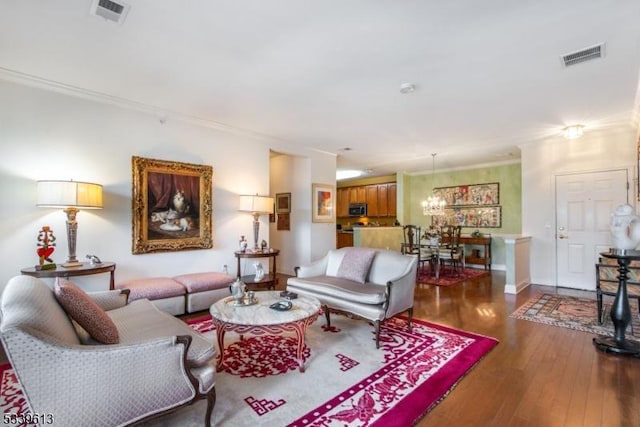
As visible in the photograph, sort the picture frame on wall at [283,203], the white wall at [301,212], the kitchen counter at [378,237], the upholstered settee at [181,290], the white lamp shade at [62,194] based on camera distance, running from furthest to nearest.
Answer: the kitchen counter at [378,237]
the picture frame on wall at [283,203]
the white wall at [301,212]
the upholstered settee at [181,290]
the white lamp shade at [62,194]

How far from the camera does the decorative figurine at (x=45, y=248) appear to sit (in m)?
3.09

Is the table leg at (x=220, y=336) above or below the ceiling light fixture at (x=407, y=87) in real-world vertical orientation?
below

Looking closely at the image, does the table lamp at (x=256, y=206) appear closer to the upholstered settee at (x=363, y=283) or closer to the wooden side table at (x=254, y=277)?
the wooden side table at (x=254, y=277)

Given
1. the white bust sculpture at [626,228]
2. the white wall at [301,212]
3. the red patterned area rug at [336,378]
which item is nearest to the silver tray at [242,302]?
the red patterned area rug at [336,378]

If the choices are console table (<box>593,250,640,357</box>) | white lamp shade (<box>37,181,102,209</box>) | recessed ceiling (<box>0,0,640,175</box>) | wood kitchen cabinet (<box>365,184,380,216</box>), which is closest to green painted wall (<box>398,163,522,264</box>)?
wood kitchen cabinet (<box>365,184,380,216</box>)

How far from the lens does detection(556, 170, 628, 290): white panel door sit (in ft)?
16.2

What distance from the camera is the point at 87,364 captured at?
143 cm

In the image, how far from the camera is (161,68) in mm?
3031

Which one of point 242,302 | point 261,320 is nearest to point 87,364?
point 261,320

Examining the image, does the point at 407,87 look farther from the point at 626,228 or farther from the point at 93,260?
the point at 93,260

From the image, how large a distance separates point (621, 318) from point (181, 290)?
4499 mm

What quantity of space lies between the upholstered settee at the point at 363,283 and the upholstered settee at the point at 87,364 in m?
1.59

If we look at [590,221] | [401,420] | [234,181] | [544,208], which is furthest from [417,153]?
[401,420]

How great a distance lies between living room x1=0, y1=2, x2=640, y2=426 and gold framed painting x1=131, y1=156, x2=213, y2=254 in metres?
0.10
